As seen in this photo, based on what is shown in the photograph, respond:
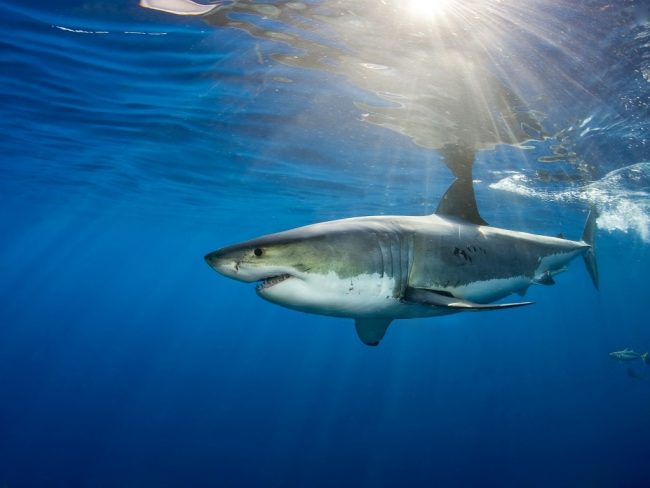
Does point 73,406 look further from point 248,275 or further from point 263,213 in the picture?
point 248,275

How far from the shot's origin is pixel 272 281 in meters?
2.96

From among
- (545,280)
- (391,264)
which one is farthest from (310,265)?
(545,280)

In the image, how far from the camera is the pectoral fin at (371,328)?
5.13 meters

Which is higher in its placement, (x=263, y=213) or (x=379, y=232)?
(x=379, y=232)

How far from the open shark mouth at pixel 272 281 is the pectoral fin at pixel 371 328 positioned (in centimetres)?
238

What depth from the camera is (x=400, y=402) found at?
3381 cm

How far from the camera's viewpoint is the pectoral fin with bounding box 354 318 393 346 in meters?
5.13

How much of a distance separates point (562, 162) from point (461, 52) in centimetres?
839

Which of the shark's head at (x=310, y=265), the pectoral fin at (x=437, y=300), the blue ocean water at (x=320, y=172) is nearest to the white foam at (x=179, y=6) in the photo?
the blue ocean water at (x=320, y=172)

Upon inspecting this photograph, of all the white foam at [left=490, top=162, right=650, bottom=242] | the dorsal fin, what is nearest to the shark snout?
the dorsal fin

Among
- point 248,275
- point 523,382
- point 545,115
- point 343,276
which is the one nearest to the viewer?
point 248,275

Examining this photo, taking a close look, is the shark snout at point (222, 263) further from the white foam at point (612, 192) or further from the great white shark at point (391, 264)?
the white foam at point (612, 192)

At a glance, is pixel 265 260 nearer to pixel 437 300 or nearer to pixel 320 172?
pixel 437 300

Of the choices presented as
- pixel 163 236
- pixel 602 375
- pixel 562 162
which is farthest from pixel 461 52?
pixel 602 375
